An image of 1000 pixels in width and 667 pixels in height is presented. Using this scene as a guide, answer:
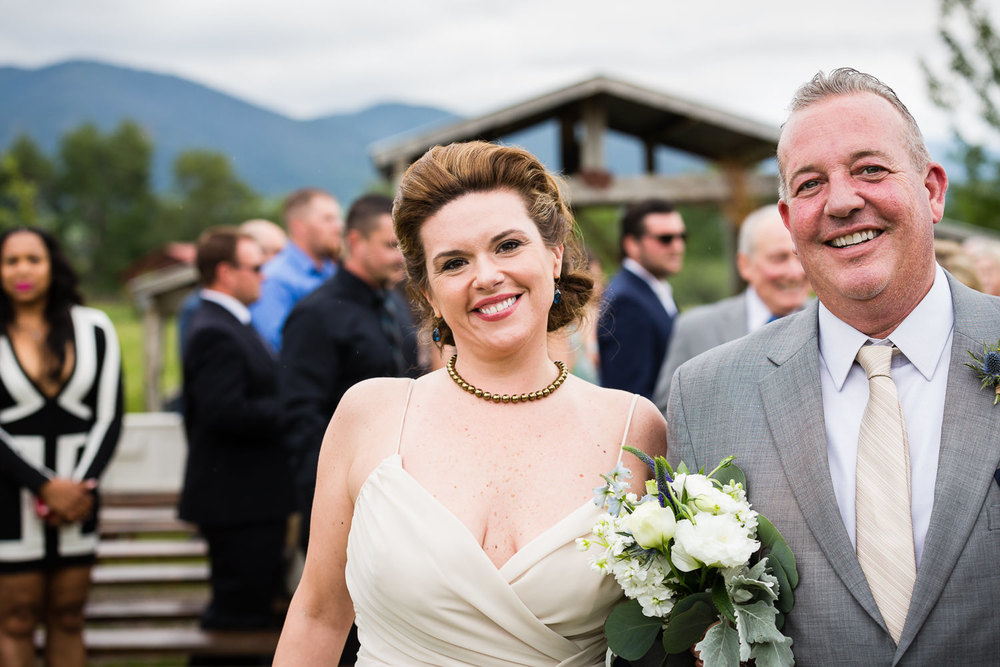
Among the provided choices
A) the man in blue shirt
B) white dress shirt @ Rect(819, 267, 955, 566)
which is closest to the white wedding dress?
white dress shirt @ Rect(819, 267, 955, 566)

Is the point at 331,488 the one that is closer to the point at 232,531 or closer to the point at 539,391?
the point at 539,391

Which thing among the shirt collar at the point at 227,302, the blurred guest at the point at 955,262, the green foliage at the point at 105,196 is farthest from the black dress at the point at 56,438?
the green foliage at the point at 105,196

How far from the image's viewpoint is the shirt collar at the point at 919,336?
237cm

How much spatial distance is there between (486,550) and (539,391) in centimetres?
53

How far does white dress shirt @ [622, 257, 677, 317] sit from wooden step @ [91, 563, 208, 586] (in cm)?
432

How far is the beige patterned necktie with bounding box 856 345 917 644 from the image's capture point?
2.18 m

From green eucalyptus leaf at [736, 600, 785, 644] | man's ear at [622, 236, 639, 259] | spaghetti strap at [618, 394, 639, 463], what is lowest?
green eucalyptus leaf at [736, 600, 785, 644]

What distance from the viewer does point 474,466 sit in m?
2.76

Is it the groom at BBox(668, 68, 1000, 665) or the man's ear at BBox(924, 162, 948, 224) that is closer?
the groom at BBox(668, 68, 1000, 665)

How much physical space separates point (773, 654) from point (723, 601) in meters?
0.16

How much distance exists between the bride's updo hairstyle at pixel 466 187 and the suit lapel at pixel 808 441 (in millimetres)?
794

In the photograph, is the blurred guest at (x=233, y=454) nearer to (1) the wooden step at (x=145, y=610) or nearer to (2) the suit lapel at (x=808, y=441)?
(1) the wooden step at (x=145, y=610)

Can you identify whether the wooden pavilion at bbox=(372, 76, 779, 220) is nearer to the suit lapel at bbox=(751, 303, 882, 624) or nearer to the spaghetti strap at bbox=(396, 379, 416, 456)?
the spaghetti strap at bbox=(396, 379, 416, 456)

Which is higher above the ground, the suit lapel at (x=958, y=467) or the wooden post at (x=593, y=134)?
the wooden post at (x=593, y=134)
